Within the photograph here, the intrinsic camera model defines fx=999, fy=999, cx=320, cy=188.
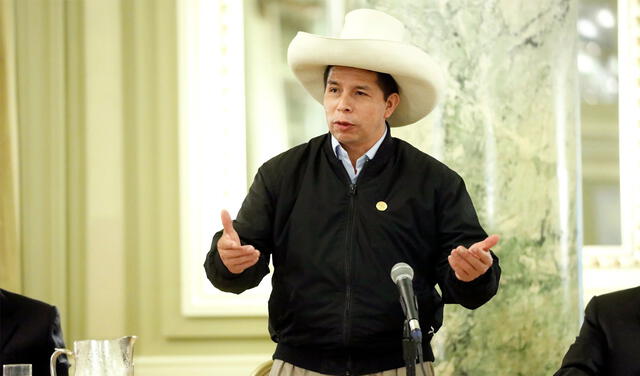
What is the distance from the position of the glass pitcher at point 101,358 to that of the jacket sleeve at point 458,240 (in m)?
0.80

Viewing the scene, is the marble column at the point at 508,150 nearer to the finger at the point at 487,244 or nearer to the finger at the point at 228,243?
the finger at the point at 487,244

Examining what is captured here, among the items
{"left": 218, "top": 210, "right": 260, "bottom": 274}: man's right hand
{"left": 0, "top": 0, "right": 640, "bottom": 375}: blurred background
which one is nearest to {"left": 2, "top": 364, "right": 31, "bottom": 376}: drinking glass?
{"left": 218, "top": 210, "right": 260, "bottom": 274}: man's right hand

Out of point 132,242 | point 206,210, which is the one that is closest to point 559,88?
point 206,210

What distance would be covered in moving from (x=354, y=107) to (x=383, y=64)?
0.45 feet

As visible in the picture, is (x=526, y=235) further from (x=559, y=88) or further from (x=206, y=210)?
(x=206, y=210)

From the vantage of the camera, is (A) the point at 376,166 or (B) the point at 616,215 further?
(B) the point at 616,215

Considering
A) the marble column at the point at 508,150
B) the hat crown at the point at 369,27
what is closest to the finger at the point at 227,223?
the hat crown at the point at 369,27

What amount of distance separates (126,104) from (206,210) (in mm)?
588

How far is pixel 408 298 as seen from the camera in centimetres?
194

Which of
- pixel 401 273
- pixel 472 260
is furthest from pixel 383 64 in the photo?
pixel 401 273

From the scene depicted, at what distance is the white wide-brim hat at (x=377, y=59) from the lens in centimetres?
254

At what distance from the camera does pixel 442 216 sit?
254cm

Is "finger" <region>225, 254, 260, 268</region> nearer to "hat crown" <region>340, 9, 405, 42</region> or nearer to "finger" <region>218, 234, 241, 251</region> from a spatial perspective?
"finger" <region>218, 234, 241, 251</region>

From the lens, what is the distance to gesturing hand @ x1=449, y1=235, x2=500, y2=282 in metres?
2.25
